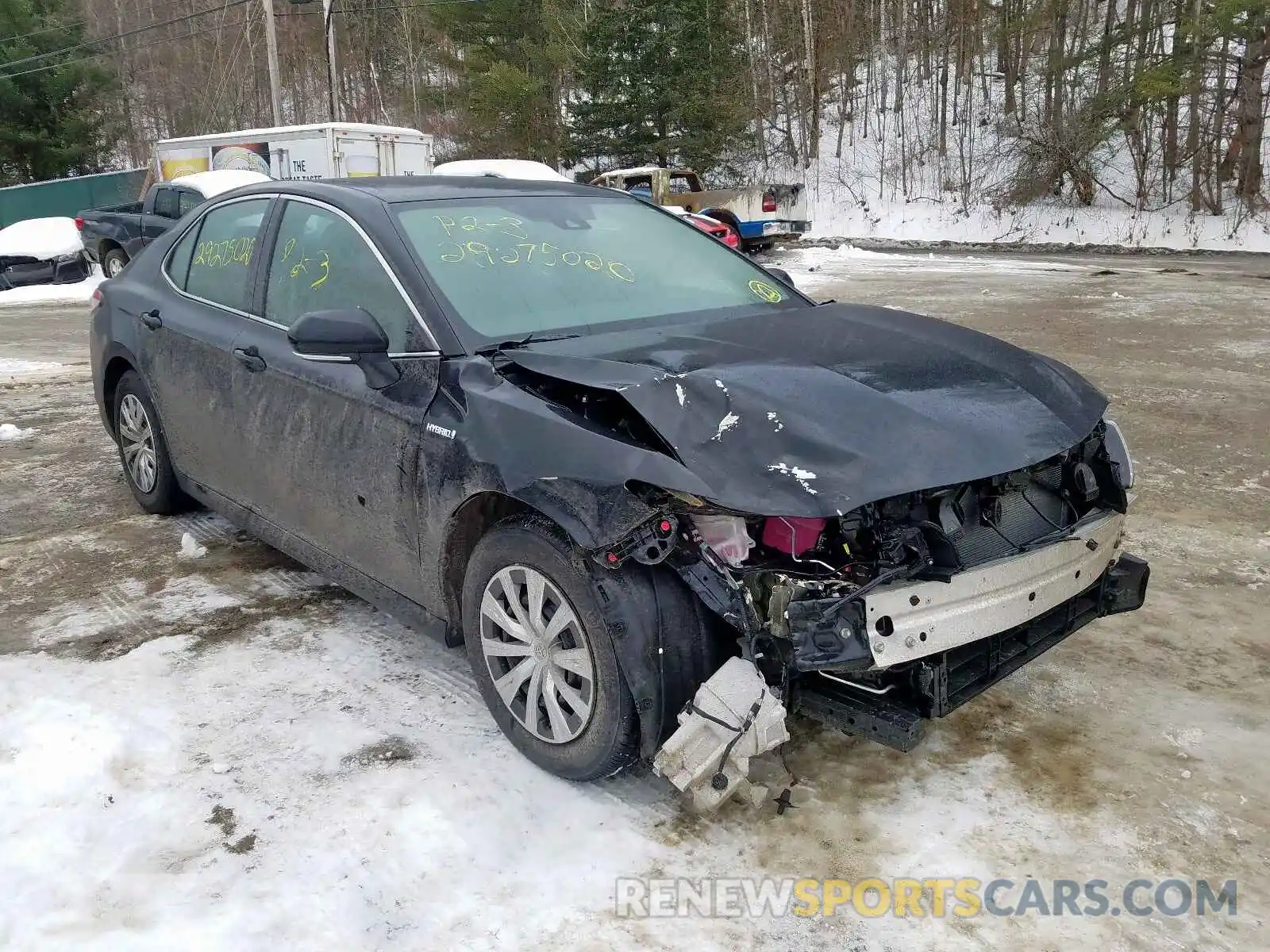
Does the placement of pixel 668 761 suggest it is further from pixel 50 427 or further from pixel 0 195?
pixel 0 195

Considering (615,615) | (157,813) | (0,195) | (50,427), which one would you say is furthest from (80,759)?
(0,195)

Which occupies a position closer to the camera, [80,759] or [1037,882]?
[1037,882]

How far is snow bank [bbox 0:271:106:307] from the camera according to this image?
1537 centimetres

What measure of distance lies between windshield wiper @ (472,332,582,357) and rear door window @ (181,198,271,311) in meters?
1.50

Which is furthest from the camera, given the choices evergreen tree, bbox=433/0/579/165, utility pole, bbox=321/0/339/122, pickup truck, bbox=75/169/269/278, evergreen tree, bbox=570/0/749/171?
evergreen tree, bbox=433/0/579/165

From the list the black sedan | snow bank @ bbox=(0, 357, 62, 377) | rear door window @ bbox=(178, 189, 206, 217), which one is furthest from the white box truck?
the black sedan

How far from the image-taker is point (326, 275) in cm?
372

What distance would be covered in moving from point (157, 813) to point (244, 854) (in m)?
0.35

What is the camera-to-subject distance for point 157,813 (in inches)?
111

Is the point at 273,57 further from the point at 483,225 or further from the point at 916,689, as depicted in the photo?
the point at 916,689

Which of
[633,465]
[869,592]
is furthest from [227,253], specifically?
[869,592]

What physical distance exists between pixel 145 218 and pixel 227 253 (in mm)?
12904

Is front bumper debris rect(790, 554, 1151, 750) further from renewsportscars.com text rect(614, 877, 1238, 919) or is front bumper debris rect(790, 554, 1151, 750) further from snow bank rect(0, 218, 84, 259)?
snow bank rect(0, 218, 84, 259)

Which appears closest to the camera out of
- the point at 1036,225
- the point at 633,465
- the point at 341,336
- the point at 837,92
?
the point at 633,465
